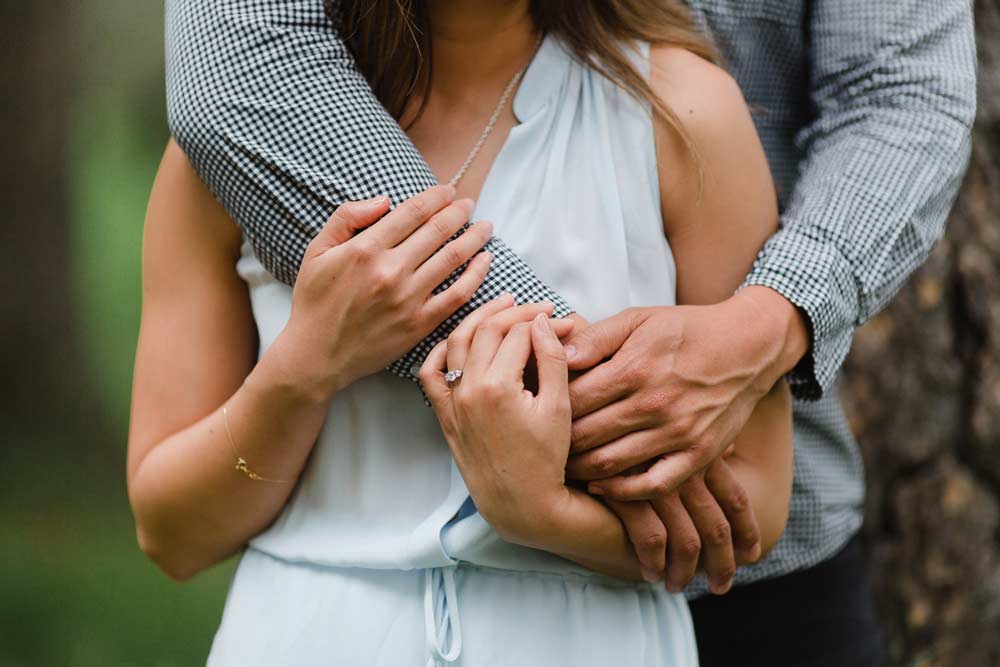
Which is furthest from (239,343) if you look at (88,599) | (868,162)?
(88,599)

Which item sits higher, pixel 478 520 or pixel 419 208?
pixel 419 208

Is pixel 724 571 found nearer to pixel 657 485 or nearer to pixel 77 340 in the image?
pixel 657 485

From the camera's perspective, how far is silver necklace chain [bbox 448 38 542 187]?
121 centimetres

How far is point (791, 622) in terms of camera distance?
1646 mm

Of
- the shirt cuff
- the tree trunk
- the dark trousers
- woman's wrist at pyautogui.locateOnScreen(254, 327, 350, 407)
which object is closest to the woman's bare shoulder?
the shirt cuff

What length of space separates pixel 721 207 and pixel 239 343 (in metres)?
0.63

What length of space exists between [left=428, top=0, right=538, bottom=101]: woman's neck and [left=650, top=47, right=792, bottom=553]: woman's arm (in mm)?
178

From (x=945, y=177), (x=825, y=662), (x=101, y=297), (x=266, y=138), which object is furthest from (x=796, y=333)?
(x=101, y=297)

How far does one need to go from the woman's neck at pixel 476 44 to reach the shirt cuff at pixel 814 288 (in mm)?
400

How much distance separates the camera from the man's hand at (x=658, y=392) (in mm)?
1043

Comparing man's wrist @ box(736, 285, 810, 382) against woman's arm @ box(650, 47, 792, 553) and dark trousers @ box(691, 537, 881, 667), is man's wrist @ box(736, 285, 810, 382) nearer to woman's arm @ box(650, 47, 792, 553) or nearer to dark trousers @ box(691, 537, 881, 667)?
woman's arm @ box(650, 47, 792, 553)

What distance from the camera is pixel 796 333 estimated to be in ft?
3.90

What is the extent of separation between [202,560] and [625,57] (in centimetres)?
85

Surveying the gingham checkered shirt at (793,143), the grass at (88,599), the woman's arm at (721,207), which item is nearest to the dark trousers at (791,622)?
the gingham checkered shirt at (793,143)
